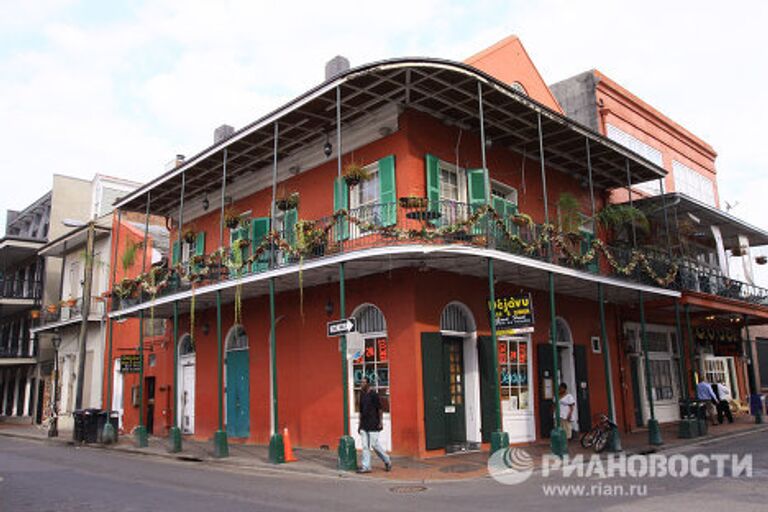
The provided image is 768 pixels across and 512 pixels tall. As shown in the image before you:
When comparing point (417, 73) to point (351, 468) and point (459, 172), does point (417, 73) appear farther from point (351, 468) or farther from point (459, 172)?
point (351, 468)

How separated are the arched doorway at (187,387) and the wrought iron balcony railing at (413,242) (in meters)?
2.14

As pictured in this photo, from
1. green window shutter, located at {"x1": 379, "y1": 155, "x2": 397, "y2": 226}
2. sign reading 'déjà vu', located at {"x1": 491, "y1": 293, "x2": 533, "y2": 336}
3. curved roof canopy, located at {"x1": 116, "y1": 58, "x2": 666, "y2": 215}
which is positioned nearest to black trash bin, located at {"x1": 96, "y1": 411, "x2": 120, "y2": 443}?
curved roof canopy, located at {"x1": 116, "y1": 58, "x2": 666, "y2": 215}

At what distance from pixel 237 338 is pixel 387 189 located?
6.39 metres

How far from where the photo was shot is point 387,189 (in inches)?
505

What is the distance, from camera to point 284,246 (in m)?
12.5

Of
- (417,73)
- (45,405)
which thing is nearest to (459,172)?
(417,73)

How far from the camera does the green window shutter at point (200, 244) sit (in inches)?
726

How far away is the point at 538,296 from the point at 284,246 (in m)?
6.29

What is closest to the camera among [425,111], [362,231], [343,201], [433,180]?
[362,231]

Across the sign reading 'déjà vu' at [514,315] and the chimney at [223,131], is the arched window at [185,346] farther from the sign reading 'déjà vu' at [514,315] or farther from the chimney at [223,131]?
the sign reading 'déjà vu' at [514,315]

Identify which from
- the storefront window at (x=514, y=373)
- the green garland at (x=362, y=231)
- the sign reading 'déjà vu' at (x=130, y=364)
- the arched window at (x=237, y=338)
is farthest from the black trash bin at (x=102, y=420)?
the storefront window at (x=514, y=373)

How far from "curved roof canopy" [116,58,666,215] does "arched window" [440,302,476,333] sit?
3.99m

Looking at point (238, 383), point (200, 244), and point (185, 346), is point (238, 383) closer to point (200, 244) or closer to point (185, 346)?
point (185, 346)

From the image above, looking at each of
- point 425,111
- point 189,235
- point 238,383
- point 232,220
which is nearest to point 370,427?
point 425,111
